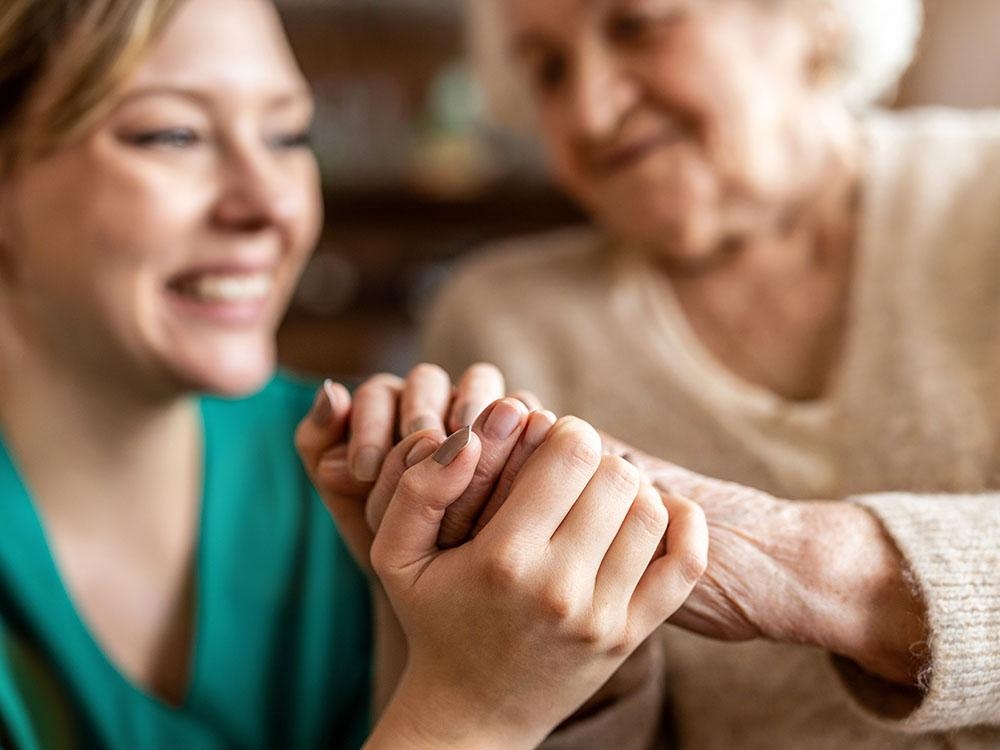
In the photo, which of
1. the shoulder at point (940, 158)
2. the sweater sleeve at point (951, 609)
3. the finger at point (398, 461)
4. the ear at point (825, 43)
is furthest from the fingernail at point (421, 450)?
the ear at point (825, 43)

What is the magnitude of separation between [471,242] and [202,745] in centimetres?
224

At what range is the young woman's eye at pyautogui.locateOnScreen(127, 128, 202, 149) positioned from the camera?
1.01 m

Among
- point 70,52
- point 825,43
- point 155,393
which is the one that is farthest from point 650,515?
point 825,43

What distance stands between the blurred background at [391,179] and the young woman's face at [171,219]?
2.00 metres

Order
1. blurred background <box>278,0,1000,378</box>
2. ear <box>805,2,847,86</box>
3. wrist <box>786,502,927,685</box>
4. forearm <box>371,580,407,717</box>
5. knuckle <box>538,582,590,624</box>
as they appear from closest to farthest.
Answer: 1. knuckle <box>538,582,590,624</box>
2. wrist <box>786,502,927,685</box>
3. forearm <box>371,580,407,717</box>
4. ear <box>805,2,847,86</box>
5. blurred background <box>278,0,1000,378</box>

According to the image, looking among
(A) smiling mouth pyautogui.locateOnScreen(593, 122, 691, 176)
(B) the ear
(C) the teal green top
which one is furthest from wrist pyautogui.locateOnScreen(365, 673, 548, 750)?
(B) the ear

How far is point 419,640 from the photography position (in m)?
0.73

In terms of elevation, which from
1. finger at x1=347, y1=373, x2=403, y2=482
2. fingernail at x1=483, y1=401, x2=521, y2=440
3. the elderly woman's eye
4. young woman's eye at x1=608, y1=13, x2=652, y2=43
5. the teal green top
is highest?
young woman's eye at x1=608, y1=13, x2=652, y2=43

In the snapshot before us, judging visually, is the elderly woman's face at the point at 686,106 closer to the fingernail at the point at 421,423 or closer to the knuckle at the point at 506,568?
the fingernail at the point at 421,423

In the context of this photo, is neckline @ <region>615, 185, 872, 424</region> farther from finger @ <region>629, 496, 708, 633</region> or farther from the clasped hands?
finger @ <region>629, 496, 708, 633</region>

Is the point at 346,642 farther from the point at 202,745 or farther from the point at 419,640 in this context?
the point at 419,640

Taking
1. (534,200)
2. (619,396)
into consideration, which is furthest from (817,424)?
→ (534,200)

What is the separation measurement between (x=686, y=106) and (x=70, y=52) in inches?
26.6

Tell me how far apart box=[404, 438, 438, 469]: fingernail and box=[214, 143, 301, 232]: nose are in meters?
0.43
